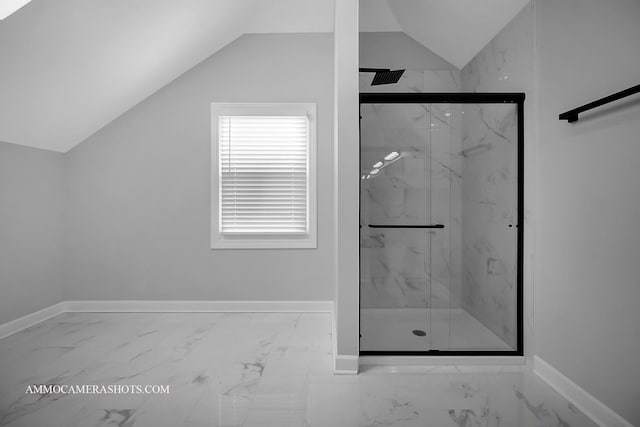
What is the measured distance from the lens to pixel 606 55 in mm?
1400

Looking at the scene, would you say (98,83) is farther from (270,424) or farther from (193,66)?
(270,424)

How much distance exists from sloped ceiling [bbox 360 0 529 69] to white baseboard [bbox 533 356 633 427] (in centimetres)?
230

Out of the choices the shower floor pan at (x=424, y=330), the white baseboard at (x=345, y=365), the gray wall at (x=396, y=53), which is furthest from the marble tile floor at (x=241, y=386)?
the gray wall at (x=396, y=53)

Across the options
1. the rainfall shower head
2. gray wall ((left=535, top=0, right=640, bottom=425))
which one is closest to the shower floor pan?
gray wall ((left=535, top=0, right=640, bottom=425))

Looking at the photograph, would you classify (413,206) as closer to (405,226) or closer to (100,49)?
(405,226)

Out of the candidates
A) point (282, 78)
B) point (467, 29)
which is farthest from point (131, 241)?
point (467, 29)

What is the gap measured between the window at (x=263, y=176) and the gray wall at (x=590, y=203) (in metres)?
1.82

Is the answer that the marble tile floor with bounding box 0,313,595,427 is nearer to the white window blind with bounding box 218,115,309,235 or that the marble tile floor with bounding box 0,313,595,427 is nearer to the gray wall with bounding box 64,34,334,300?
the gray wall with bounding box 64,34,334,300

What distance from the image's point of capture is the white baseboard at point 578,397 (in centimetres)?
138

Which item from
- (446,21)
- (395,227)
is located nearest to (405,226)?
(395,227)

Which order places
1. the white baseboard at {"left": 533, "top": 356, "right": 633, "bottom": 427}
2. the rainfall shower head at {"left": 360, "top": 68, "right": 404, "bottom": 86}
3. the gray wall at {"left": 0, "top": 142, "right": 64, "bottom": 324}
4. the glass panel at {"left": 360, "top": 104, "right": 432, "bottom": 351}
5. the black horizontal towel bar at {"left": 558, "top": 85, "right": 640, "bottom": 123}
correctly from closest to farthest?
the black horizontal towel bar at {"left": 558, "top": 85, "right": 640, "bottom": 123} < the white baseboard at {"left": 533, "top": 356, "right": 633, "bottom": 427} < the glass panel at {"left": 360, "top": 104, "right": 432, "bottom": 351} < the gray wall at {"left": 0, "top": 142, "right": 64, "bottom": 324} < the rainfall shower head at {"left": 360, "top": 68, "right": 404, "bottom": 86}

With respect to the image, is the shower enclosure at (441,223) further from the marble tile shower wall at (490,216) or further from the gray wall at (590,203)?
the gray wall at (590,203)

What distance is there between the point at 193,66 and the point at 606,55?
3002 millimetres

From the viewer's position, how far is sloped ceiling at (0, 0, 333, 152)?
1770mm
